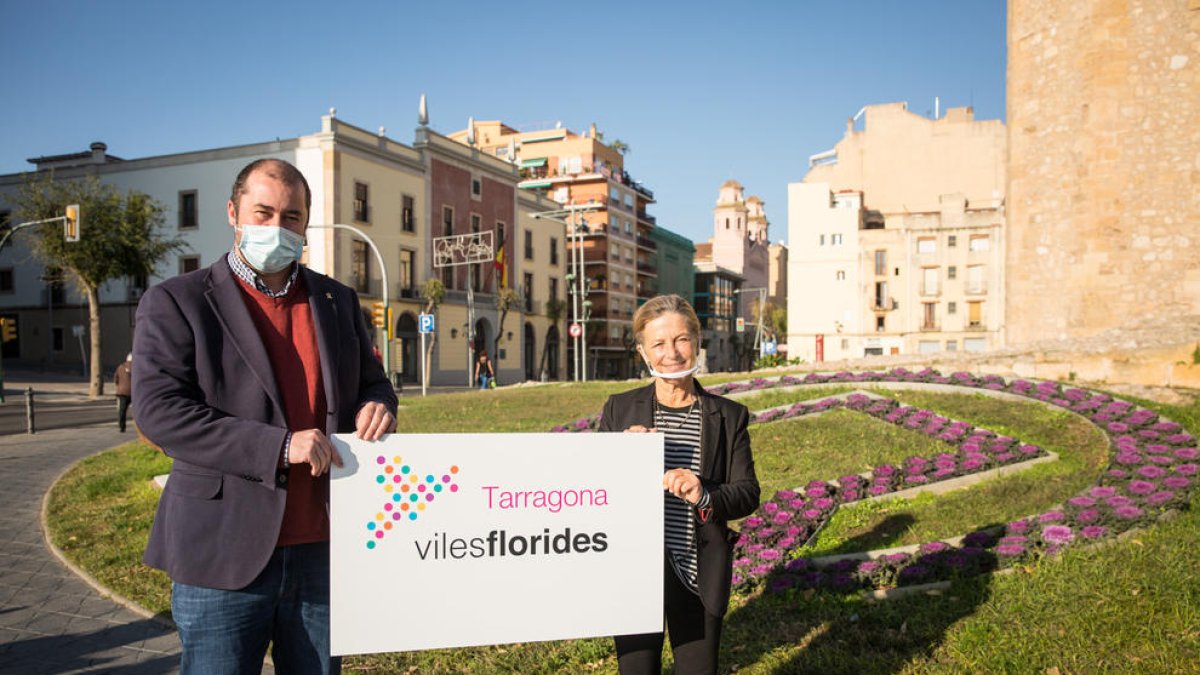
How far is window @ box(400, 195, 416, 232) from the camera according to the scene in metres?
44.0

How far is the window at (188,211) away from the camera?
40.7 metres

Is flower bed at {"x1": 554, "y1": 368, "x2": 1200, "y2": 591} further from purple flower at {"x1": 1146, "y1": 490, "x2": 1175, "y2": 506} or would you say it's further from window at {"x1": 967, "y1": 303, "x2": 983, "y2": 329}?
window at {"x1": 967, "y1": 303, "x2": 983, "y2": 329}

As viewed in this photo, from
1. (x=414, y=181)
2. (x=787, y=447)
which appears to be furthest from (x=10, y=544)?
(x=414, y=181)

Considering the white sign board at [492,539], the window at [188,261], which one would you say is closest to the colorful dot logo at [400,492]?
the white sign board at [492,539]

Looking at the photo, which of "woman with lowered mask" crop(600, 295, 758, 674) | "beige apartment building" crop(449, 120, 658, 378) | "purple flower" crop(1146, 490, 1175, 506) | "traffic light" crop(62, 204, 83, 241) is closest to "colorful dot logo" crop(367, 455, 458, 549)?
"woman with lowered mask" crop(600, 295, 758, 674)

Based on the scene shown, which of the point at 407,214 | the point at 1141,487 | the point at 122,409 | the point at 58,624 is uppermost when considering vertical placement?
the point at 407,214

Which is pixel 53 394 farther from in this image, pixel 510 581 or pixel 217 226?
pixel 510 581

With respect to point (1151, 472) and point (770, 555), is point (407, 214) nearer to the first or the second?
point (1151, 472)

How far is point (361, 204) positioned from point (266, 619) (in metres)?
40.8

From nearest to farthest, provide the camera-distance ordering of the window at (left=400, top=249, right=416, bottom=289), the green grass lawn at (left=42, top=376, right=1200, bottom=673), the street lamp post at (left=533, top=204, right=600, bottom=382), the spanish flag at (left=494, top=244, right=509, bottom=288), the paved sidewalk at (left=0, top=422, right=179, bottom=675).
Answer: the green grass lawn at (left=42, top=376, right=1200, bottom=673)
the paved sidewalk at (left=0, top=422, right=179, bottom=675)
the window at (left=400, top=249, right=416, bottom=289)
the street lamp post at (left=533, top=204, right=600, bottom=382)
the spanish flag at (left=494, top=244, right=509, bottom=288)

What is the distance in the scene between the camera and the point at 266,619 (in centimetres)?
260

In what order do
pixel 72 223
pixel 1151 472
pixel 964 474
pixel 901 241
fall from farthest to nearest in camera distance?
pixel 901 241 → pixel 72 223 → pixel 964 474 → pixel 1151 472

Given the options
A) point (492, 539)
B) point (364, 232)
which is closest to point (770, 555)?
point (492, 539)

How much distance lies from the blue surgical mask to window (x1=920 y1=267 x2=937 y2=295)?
2421 inches
